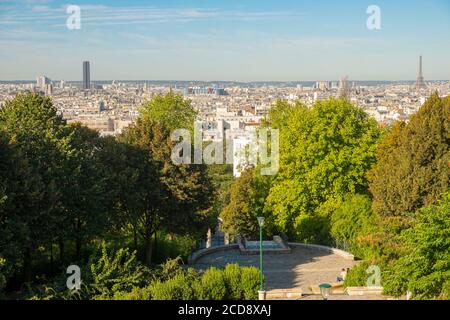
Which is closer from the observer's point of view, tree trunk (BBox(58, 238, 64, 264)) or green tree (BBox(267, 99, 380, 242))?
tree trunk (BBox(58, 238, 64, 264))

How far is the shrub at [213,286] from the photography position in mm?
12820

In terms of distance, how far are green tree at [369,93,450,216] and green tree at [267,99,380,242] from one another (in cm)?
359

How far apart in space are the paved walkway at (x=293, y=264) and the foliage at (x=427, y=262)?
11.6ft

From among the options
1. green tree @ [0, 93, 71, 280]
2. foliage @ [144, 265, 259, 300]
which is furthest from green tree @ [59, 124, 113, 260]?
foliage @ [144, 265, 259, 300]

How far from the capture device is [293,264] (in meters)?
20.2

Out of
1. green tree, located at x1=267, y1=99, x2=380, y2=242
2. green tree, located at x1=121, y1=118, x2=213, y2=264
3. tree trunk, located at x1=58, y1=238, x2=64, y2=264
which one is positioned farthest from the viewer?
green tree, located at x1=267, y1=99, x2=380, y2=242

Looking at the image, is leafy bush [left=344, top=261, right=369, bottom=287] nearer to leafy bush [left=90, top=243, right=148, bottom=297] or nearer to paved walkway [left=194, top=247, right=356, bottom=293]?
paved walkway [left=194, top=247, right=356, bottom=293]

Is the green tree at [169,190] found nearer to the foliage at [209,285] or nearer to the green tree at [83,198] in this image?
the green tree at [83,198]

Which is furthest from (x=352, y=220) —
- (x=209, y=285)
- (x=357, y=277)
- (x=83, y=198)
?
(x=83, y=198)

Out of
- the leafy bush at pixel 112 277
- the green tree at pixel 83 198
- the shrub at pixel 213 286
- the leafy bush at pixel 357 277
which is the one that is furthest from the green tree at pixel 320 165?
the leafy bush at pixel 112 277

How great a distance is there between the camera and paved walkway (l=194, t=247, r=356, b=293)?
687 inches

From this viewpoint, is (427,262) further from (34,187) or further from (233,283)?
(34,187)
